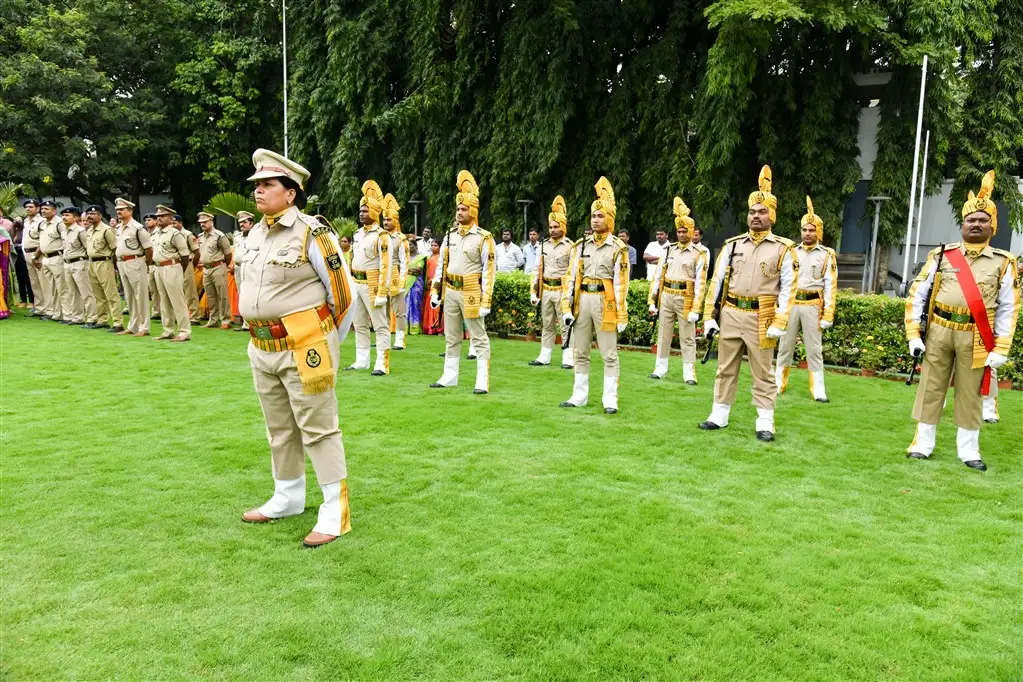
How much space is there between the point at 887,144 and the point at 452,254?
1219cm

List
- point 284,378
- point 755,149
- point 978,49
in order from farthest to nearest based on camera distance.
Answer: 1. point 755,149
2. point 978,49
3. point 284,378

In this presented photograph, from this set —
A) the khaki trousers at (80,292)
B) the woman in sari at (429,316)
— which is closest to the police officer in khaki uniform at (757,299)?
the woman in sari at (429,316)

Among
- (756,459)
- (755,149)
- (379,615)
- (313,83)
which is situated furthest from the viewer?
(313,83)

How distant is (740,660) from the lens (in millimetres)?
3400

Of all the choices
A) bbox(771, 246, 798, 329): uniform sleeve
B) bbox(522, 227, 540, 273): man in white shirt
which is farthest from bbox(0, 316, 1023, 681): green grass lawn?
bbox(522, 227, 540, 273): man in white shirt

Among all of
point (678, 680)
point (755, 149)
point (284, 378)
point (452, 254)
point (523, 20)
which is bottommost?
point (678, 680)

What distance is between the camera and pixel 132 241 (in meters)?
12.8

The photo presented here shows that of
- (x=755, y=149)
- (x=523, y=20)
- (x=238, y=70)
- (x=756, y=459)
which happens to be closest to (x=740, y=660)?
(x=756, y=459)

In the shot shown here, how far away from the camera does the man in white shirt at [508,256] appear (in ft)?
57.5

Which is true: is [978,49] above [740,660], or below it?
above

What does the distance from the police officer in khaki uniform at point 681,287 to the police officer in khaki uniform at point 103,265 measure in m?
9.44

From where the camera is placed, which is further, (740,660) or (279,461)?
(279,461)

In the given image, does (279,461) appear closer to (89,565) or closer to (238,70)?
(89,565)

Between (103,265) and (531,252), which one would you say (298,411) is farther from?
(531,252)
